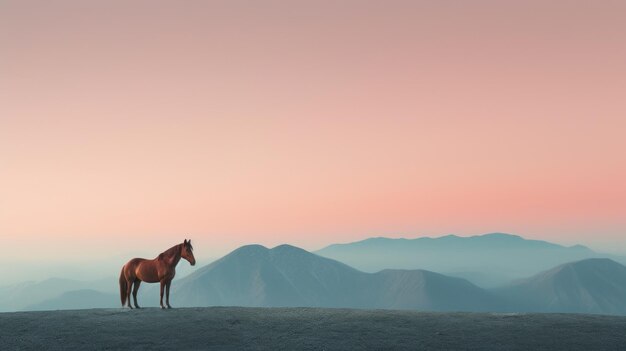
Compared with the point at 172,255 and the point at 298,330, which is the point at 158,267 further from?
the point at 298,330

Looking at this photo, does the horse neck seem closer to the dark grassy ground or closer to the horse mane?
the horse mane

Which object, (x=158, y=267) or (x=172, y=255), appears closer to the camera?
(x=158, y=267)

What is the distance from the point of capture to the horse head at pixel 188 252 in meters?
26.3

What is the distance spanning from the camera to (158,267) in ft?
86.6

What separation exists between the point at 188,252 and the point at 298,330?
7.19m

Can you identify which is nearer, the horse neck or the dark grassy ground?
the dark grassy ground

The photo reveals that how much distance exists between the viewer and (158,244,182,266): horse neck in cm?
2645

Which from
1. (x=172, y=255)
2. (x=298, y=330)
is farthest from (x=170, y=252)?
(x=298, y=330)

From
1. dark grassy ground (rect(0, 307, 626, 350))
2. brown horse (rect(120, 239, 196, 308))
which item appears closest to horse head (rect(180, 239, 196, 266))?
brown horse (rect(120, 239, 196, 308))

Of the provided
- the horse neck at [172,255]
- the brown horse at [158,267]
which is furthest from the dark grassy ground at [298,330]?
the horse neck at [172,255]

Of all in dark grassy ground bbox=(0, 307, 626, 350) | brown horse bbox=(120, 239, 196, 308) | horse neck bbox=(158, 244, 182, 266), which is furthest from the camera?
horse neck bbox=(158, 244, 182, 266)

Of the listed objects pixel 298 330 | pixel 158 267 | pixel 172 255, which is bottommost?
pixel 298 330

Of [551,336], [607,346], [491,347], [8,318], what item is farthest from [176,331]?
[607,346]

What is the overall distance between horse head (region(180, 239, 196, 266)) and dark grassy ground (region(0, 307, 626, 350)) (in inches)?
93.6
